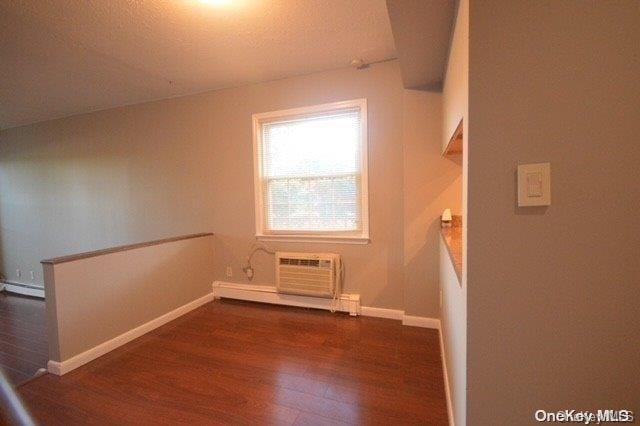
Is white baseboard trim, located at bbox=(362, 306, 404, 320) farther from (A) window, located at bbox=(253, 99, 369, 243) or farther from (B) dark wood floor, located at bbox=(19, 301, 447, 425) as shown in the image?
(A) window, located at bbox=(253, 99, 369, 243)

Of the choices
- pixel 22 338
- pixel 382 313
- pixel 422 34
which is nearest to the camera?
pixel 422 34

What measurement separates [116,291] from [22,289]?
3.86 m

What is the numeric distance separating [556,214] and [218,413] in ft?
6.19

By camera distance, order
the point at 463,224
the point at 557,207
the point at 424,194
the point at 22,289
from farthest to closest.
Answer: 1. the point at 22,289
2. the point at 424,194
3. the point at 463,224
4. the point at 557,207

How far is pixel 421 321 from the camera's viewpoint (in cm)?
254

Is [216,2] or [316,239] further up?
[216,2]

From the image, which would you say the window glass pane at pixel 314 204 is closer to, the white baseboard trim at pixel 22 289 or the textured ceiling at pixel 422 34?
the textured ceiling at pixel 422 34

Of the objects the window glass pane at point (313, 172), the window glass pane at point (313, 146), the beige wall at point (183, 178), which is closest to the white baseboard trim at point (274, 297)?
the beige wall at point (183, 178)

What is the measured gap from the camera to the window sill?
2.79 m

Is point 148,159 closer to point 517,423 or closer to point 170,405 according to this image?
point 170,405

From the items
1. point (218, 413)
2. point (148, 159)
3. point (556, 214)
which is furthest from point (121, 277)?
point (556, 214)

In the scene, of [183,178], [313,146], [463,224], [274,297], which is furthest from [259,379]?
[183,178]

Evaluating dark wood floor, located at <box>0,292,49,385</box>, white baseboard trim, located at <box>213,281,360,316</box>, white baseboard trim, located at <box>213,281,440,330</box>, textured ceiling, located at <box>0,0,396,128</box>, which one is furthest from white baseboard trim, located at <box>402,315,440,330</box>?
dark wood floor, located at <box>0,292,49,385</box>

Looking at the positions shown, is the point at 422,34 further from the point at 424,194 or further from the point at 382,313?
the point at 382,313
